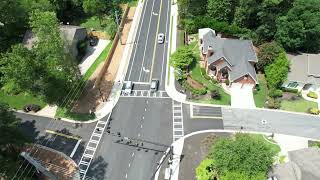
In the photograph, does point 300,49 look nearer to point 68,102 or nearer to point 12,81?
point 68,102

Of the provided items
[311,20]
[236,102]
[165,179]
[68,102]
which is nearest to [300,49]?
[311,20]

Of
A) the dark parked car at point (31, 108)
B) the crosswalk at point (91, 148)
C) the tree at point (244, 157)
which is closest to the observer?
the tree at point (244, 157)

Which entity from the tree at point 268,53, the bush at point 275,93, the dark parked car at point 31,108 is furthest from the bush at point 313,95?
the dark parked car at point 31,108

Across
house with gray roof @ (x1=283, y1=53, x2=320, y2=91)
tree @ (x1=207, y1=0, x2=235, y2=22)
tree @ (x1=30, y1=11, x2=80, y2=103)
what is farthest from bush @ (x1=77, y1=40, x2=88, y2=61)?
house with gray roof @ (x1=283, y1=53, x2=320, y2=91)

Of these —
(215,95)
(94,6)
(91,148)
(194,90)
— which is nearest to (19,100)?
(91,148)

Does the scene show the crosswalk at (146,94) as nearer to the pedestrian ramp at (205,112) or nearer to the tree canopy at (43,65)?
the pedestrian ramp at (205,112)

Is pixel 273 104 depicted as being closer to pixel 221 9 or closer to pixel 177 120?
pixel 177 120
